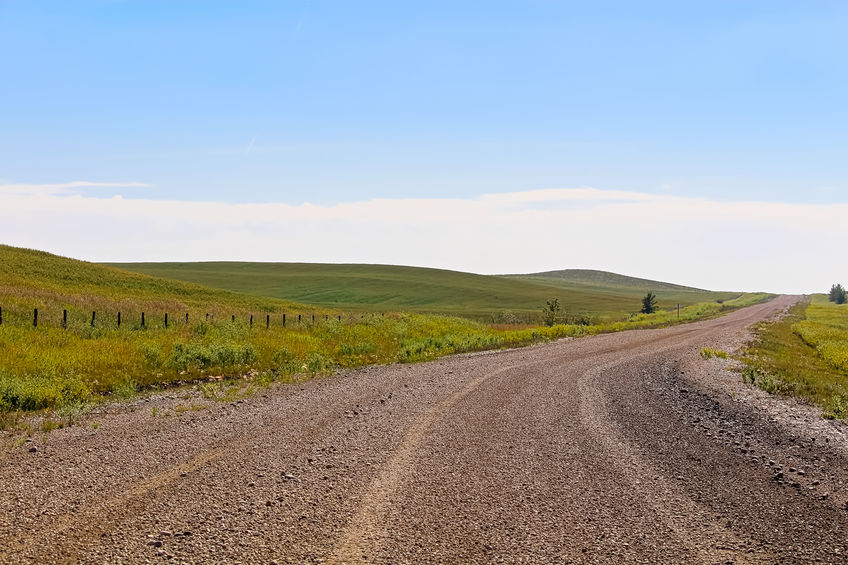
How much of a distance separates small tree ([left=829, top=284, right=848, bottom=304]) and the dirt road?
17150 cm

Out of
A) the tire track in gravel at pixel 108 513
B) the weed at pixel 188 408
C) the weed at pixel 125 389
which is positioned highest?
the tire track in gravel at pixel 108 513

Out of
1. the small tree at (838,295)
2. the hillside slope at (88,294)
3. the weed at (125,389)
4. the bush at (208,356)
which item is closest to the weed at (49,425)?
the weed at (125,389)

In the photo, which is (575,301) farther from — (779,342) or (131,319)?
(131,319)

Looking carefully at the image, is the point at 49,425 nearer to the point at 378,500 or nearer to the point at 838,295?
the point at 378,500

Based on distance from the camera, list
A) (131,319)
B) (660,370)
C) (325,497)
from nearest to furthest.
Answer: (325,497)
(660,370)
(131,319)

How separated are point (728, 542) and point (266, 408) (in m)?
10.3

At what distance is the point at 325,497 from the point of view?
26.6 ft

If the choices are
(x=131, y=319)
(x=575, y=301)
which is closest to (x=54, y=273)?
(x=131, y=319)

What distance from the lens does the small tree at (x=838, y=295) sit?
520 ft

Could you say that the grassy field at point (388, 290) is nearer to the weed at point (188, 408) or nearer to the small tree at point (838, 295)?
the small tree at point (838, 295)

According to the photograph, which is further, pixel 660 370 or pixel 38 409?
pixel 660 370

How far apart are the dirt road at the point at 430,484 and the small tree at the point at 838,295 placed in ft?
563

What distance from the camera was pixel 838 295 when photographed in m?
161

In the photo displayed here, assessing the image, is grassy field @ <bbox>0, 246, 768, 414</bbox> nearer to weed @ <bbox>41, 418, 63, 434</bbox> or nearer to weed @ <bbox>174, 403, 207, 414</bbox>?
weed @ <bbox>41, 418, 63, 434</bbox>
